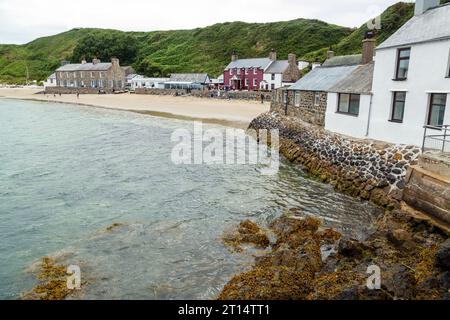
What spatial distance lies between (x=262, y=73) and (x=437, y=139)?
58.0 meters

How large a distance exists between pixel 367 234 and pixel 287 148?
47.9 feet

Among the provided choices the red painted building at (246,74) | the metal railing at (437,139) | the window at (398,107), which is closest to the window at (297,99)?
the window at (398,107)

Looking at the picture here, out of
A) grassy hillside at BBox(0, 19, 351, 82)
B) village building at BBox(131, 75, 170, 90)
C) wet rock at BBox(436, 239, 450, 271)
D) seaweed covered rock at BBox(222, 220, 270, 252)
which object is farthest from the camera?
grassy hillside at BBox(0, 19, 351, 82)

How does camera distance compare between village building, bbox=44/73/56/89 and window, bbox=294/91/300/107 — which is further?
village building, bbox=44/73/56/89

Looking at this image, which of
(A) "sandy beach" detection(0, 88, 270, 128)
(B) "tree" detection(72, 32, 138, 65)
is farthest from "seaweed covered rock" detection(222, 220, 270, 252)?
(B) "tree" detection(72, 32, 138, 65)

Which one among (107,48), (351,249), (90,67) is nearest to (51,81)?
(90,67)

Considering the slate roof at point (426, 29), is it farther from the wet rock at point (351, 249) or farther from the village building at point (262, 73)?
the village building at point (262, 73)

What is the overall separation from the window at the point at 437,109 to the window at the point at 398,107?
164cm

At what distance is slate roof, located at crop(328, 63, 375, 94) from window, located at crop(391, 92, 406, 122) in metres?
1.95

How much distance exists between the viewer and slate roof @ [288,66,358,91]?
2655 centimetres

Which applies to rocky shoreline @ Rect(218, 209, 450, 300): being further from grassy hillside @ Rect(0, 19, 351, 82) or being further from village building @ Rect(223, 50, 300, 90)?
grassy hillside @ Rect(0, 19, 351, 82)

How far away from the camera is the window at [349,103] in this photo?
22.5 metres
